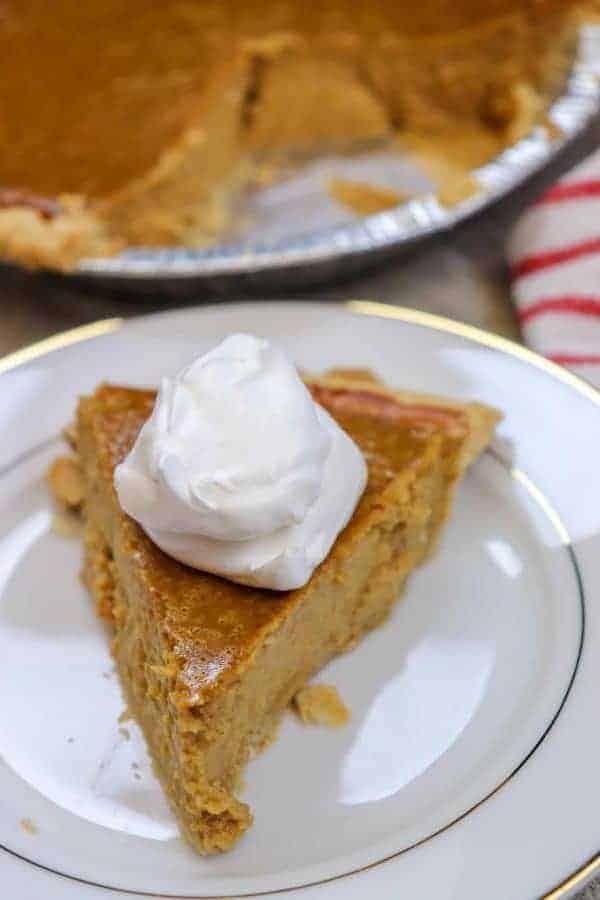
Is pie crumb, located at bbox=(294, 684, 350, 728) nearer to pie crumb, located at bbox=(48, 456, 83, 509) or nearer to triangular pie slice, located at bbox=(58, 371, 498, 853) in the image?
triangular pie slice, located at bbox=(58, 371, 498, 853)

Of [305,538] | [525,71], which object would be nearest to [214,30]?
[525,71]

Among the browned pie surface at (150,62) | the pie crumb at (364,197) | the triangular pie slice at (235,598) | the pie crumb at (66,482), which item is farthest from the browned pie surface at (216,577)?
the pie crumb at (364,197)

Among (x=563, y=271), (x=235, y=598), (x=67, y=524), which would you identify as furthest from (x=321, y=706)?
(x=563, y=271)

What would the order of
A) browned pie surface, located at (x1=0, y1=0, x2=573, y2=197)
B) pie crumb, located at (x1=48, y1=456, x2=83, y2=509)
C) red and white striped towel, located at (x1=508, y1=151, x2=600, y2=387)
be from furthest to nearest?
1. browned pie surface, located at (x1=0, y1=0, x2=573, y2=197)
2. red and white striped towel, located at (x1=508, y1=151, x2=600, y2=387)
3. pie crumb, located at (x1=48, y1=456, x2=83, y2=509)

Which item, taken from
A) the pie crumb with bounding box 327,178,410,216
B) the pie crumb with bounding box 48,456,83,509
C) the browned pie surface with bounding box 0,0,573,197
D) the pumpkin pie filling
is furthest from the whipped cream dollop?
the pie crumb with bounding box 327,178,410,216

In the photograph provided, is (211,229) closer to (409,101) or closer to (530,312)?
(409,101)
